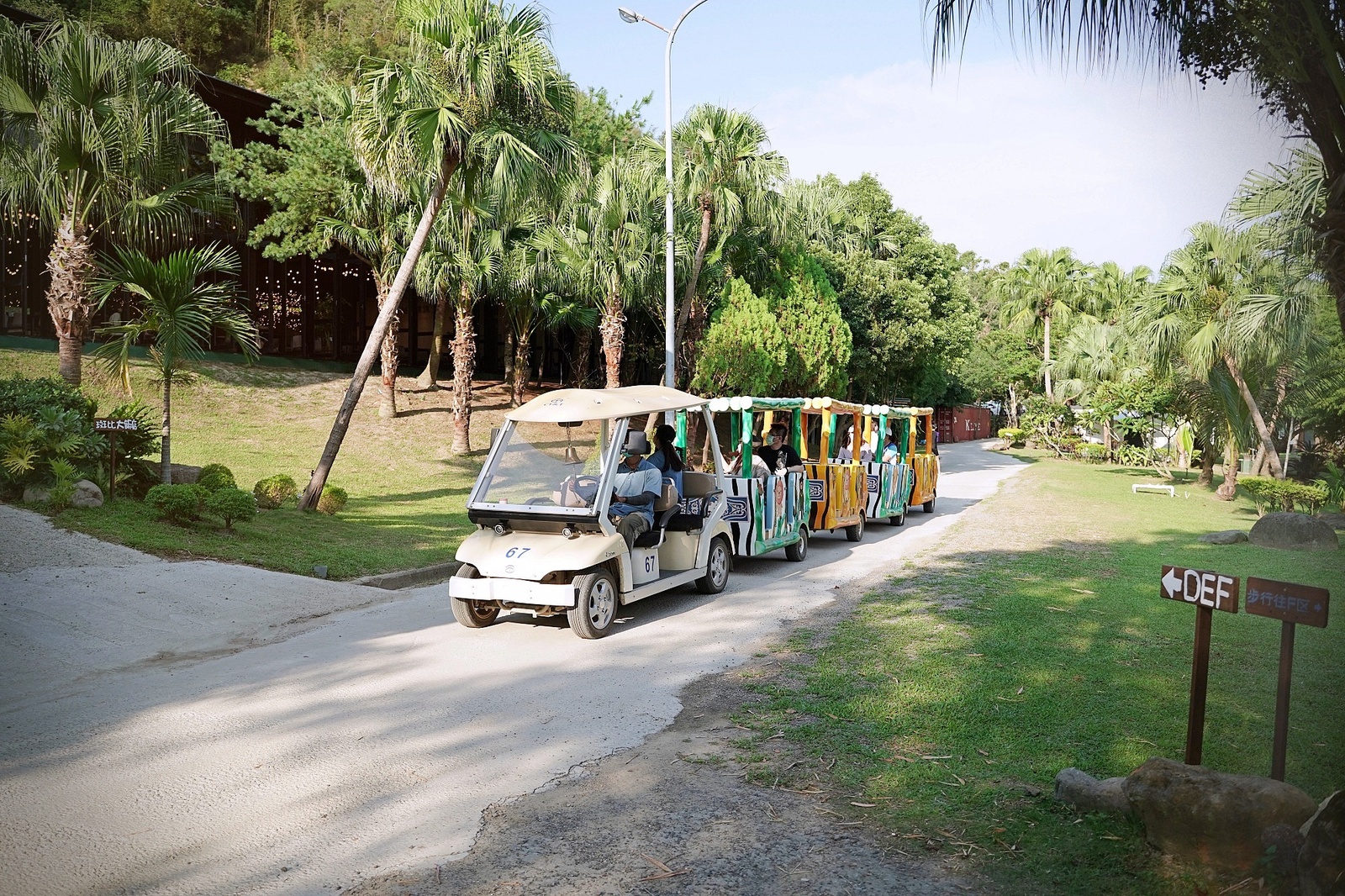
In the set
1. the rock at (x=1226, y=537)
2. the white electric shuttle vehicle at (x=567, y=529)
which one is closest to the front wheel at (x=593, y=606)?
the white electric shuttle vehicle at (x=567, y=529)

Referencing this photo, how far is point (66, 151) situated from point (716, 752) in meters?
13.3

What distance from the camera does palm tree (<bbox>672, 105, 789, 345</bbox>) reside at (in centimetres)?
2281

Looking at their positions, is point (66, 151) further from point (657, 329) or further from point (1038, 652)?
point (657, 329)

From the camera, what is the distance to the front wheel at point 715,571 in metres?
10.6

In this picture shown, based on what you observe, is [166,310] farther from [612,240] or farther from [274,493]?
[612,240]

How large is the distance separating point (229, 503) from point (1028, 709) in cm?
952

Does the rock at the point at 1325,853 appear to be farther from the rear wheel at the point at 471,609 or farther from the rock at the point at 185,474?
the rock at the point at 185,474

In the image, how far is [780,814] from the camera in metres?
4.66

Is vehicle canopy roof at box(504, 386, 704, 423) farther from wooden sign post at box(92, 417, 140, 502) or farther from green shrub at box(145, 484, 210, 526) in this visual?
wooden sign post at box(92, 417, 140, 502)

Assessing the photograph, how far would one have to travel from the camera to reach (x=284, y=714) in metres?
6.28

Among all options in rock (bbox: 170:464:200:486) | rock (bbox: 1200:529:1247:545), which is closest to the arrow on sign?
rock (bbox: 1200:529:1247:545)

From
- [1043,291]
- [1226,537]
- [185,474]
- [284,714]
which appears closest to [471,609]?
[284,714]

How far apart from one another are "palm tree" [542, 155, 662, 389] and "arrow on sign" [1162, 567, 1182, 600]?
18989 millimetres

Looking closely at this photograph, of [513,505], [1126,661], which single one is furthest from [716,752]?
[513,505]
